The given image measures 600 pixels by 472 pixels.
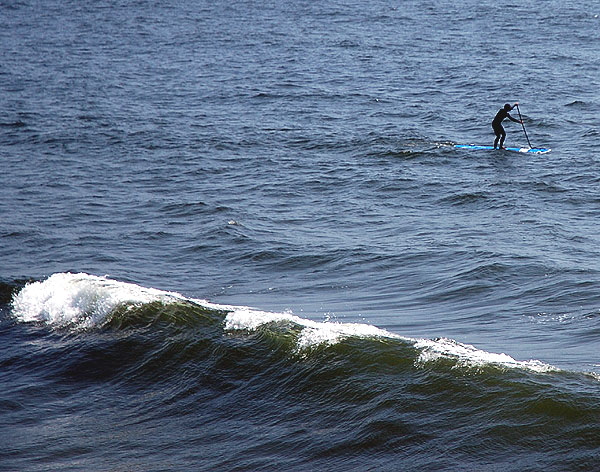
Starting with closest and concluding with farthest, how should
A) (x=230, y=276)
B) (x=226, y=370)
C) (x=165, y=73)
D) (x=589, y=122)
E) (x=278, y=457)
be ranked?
1. (x=278, y=457)
2. (x=226, y=370)
3. (x=230, y=276)
4. (x=589, y=122)
5. (x=165, y=73)

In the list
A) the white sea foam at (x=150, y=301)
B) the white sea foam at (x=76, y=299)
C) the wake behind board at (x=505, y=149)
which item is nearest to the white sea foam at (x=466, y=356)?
the white sea foam at (x=150, y=301)

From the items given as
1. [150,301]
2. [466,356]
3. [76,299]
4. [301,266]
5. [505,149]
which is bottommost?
[301,266]

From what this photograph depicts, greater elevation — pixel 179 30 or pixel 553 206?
pixel 179 30

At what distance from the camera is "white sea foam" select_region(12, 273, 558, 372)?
11.9 meters

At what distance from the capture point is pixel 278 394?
1170 centimetres

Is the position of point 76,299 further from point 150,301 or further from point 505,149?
point 505,149

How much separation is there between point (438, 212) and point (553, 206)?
284 centimetres

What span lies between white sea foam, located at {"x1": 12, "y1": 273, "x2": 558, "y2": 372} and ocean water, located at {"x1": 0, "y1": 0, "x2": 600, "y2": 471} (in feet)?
0.18

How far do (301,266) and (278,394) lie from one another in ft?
23.0

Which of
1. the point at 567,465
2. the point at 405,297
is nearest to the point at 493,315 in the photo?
the point at 405,297

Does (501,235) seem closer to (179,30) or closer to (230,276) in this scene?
(230,276)

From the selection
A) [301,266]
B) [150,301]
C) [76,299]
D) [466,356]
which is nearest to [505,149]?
[301,266]

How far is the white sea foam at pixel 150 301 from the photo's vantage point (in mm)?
11914

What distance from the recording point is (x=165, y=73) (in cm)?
4488
